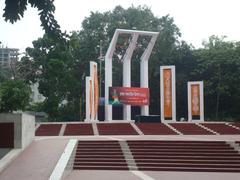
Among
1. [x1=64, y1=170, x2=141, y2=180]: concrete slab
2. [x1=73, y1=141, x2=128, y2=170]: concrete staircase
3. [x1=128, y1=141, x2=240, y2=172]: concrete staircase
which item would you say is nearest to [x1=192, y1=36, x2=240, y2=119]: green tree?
[x1=128, y1=141, x2=240, y2=172]: concrete staircase

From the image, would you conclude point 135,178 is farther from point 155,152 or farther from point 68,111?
point 68,111

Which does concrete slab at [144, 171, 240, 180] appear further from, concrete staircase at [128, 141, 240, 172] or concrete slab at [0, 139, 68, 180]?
concrete slab at [0, 139, 68, 180]

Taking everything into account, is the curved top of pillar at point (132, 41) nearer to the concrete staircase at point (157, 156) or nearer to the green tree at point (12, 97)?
the green tree at point (12, 97)

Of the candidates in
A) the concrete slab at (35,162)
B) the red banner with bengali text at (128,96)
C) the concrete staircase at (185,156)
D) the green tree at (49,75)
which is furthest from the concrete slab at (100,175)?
the green tree at (49,75)

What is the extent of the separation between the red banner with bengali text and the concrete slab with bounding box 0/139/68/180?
13.5m

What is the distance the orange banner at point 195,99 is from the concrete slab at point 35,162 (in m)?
16.6

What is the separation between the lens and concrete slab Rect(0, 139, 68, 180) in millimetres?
10836

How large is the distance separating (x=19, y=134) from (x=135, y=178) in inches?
203

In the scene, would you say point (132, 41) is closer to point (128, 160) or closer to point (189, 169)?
point (128, 160)

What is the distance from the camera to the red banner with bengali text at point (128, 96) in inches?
1183

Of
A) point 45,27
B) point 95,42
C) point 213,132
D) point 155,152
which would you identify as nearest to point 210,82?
point 95,42

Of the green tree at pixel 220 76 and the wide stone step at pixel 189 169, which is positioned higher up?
the green tree at pixel 220 76

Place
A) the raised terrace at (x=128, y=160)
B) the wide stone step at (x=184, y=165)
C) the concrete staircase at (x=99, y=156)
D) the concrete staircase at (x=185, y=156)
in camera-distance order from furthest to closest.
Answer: the wide stone step at (x=184, y=165) → the concrete staircase at (x=185, y=156) → the concrete staircase at (x=99, y=156) → the raised terrace at (x=128, y=160)

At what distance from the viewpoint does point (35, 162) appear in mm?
12711
